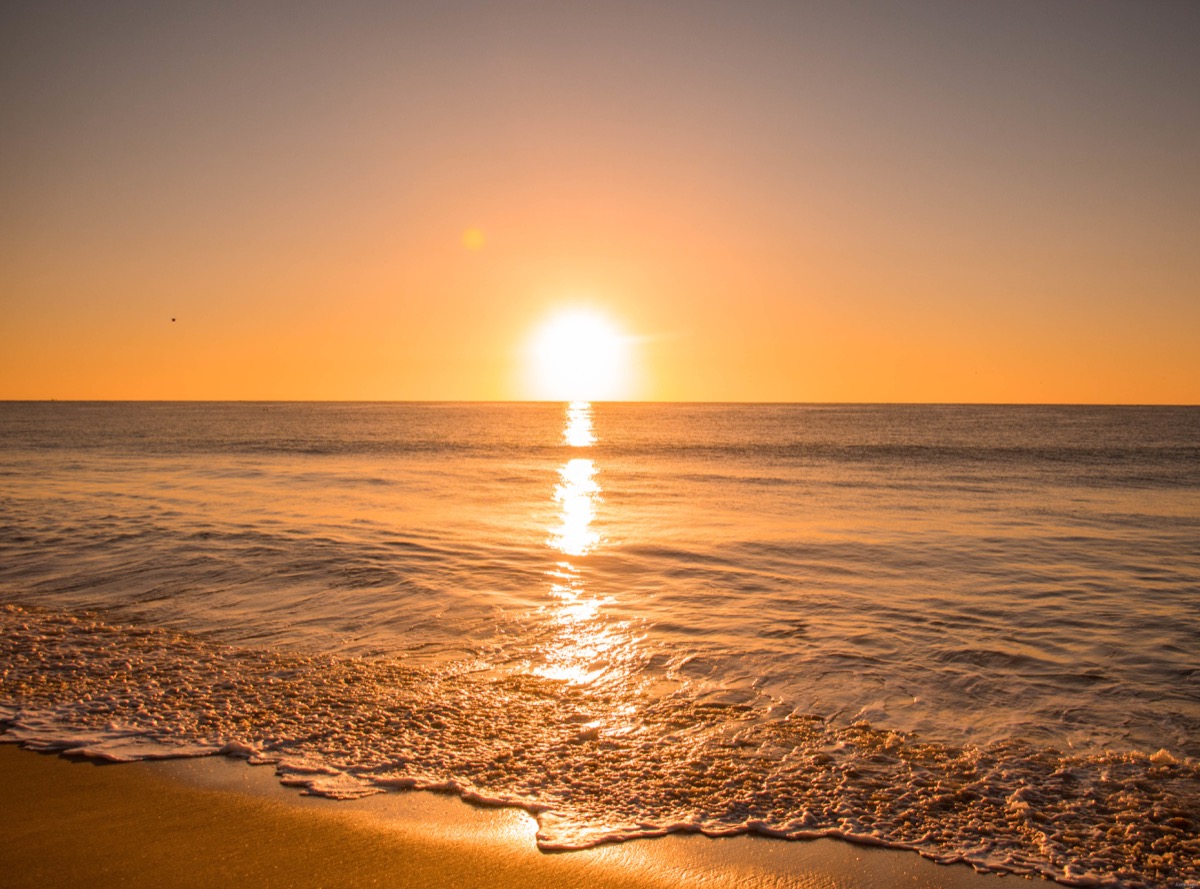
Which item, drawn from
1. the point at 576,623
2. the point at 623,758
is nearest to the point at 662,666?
the point at 576,623

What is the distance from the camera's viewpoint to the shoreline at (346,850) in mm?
4078

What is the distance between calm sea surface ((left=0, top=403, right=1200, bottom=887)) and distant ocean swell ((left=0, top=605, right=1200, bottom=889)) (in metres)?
0.03

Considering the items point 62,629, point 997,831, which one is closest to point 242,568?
point 62,629

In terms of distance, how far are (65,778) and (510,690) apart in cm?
343

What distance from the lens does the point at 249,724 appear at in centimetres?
614

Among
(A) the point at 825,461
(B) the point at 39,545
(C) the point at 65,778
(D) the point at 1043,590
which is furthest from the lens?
(A) the point at 825,461

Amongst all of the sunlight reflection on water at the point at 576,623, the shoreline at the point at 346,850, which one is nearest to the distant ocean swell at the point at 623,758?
the shoreline at the point at 346,850

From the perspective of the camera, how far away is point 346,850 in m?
4.32

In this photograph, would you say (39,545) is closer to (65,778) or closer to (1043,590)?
(65,778)

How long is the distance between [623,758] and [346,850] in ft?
6.92

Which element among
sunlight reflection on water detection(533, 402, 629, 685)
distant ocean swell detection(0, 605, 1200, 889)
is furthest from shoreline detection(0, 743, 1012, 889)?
sunlight reflection on water detection(533, 402, 629, 685)

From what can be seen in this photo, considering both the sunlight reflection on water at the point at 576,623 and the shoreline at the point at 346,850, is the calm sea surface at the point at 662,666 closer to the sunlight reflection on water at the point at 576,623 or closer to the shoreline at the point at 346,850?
the sunlight reflection on water at the point at 576,623

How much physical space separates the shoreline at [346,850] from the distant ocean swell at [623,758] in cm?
16

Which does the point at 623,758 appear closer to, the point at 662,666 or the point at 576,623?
the point at 662,666
